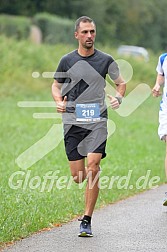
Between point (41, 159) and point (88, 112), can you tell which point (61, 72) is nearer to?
point (88, 112)

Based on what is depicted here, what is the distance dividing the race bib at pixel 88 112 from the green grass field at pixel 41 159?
126cm

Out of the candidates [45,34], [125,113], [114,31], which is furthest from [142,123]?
[114,31]

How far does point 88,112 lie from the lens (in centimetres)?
878

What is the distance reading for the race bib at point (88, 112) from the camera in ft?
28.8

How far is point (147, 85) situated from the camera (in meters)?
40.1

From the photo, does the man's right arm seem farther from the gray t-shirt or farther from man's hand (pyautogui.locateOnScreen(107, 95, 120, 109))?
man's hand (pyautogui.locateOnScreen(107, 95, 120, 109))

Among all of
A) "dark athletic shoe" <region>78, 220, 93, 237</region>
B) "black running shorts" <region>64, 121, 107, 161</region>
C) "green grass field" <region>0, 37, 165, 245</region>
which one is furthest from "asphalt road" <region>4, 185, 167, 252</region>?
"black running shorts" <region>64, 121, 107, 161</region>

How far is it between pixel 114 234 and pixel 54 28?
144 ft

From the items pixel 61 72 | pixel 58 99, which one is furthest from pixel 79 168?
pixel 61 72

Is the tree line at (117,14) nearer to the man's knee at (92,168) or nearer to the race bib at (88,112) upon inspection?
the race bib at (88,112)

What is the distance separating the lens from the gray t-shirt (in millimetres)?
8797

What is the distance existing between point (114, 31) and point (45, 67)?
34.4 meters

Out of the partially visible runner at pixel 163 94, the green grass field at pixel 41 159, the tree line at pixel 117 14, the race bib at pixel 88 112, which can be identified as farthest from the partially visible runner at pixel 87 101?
the tree line at pixel 117 14

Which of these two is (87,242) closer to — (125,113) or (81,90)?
(81,90)
